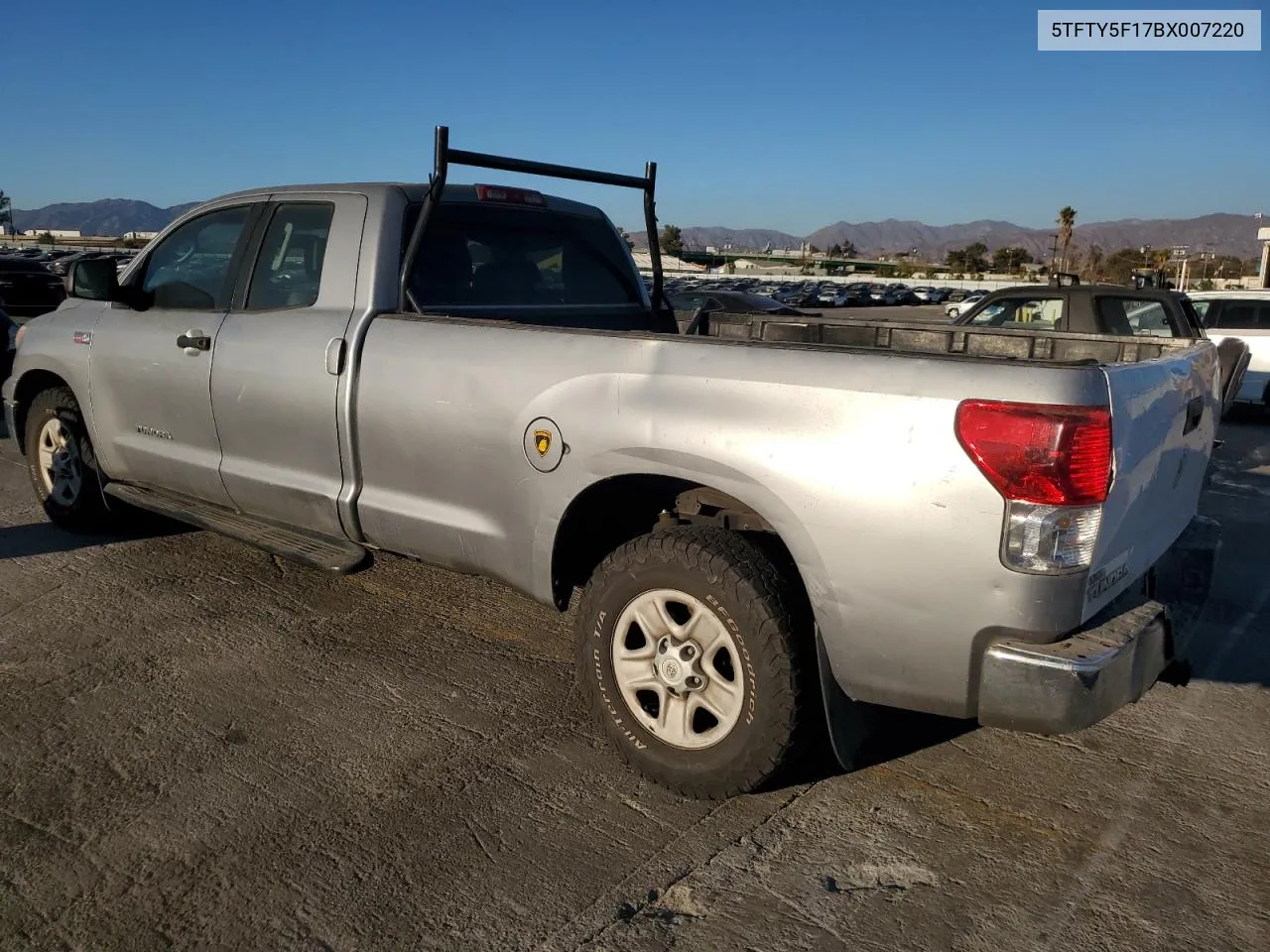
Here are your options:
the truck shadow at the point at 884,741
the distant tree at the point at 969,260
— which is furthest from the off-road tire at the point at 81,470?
the distant tree at the point at 969,260

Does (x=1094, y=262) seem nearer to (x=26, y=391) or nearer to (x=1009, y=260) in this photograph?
(x=1009, y=260)


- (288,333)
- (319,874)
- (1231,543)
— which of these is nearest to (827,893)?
(319,874)

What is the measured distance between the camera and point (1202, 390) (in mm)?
3416

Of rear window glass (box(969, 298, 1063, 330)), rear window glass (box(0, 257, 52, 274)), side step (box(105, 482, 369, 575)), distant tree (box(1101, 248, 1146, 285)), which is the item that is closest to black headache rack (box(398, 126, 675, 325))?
side step (box(105, 482, 369, 575))

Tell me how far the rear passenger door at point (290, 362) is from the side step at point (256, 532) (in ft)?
0.19

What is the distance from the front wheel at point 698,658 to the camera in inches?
116

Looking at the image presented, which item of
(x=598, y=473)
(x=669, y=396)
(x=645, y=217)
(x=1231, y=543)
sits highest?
(x=645, y=217)

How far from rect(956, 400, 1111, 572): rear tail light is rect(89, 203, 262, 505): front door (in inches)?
134

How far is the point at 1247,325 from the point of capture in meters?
13.2

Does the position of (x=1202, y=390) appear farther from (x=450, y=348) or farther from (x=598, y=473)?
(x=450, y=348)

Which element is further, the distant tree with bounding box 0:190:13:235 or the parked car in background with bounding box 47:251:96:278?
the distant tree with bounding box 0:190:13:235

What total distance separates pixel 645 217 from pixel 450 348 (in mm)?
2185

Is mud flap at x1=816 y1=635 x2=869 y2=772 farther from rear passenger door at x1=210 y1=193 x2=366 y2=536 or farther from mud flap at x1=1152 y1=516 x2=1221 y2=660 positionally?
rear passenger door at x1=210 y1=193 x2=366 y2=536

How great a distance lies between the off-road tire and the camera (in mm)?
5547
